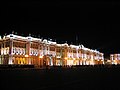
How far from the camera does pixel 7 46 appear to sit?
65.2 meters

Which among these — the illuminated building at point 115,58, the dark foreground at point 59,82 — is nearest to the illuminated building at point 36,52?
the dark foreground at point 59,82

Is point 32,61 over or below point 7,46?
below

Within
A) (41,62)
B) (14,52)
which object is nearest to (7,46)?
(14,52)

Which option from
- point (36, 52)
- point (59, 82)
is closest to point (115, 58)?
point (36, 52)

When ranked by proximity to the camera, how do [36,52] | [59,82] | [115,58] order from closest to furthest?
[59,82] < [36,52] < [115,58]

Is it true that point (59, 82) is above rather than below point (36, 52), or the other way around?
below

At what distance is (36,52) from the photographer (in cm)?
7575

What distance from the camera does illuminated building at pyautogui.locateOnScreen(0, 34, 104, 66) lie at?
65312mm

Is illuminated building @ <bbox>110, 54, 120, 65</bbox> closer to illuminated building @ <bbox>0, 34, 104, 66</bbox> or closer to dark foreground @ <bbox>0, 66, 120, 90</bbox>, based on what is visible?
illuminated building @ <bbox>0, 34, 104, 66</bbox>

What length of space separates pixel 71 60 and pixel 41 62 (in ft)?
80.5

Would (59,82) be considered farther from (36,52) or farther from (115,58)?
(115,58)

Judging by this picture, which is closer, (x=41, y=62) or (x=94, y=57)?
(x=41, y=62)

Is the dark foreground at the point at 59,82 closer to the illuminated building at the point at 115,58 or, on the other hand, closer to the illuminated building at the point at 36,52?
the illuminated building at the point at 36,52

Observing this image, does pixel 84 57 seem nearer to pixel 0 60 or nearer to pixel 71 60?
pixel 71 60
